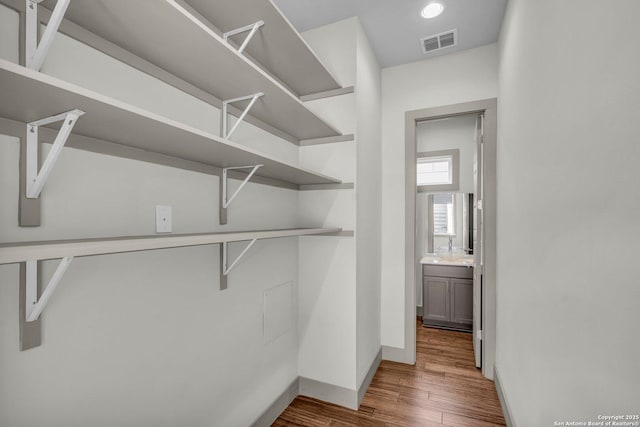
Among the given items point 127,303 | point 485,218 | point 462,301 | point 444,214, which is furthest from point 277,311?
point 444,214

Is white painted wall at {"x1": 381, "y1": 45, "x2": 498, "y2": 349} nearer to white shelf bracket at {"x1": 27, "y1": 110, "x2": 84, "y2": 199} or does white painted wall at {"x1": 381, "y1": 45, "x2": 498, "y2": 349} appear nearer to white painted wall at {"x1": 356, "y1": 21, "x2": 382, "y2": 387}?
white painted wall at {"x1": 356, "y1": 21, "x2": 382, "y2": 387}

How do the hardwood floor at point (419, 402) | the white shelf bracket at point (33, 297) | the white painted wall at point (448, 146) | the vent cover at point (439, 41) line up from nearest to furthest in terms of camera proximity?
the white shelf bracket at point (33, 297)
the hardwood floor at point (419, 402)
the vent cover at point (439, 41)
the white painted wall at point (448, 146)

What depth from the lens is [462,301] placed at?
3.37 meters

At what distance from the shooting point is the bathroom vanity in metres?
3.36

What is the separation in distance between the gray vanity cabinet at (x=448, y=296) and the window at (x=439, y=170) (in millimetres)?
1028

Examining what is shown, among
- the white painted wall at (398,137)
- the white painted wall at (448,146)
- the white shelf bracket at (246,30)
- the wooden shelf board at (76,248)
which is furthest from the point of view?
the white painted wall at (448,146)

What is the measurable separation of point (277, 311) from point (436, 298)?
7.44ft

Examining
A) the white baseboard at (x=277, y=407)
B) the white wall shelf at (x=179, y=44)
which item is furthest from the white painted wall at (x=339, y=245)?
the white wall shelf at (x=179, y=44)

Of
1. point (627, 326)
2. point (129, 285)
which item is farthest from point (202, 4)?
point (627, 326)

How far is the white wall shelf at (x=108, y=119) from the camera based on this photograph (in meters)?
0.58

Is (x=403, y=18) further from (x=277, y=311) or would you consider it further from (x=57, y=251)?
(x=57, y=251)

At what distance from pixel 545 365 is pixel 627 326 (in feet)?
2.06

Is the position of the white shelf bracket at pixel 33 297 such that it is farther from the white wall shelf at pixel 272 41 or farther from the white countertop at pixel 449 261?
the white countertop at pixel 449 261

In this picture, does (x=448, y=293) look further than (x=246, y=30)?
Yes
